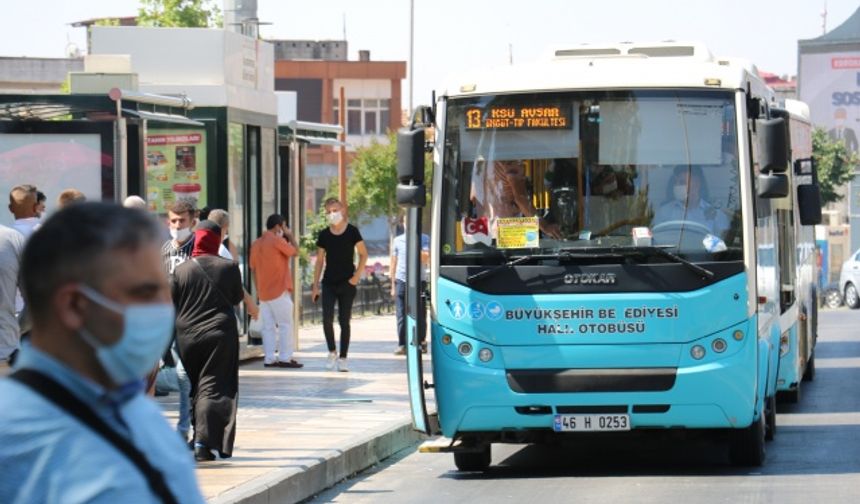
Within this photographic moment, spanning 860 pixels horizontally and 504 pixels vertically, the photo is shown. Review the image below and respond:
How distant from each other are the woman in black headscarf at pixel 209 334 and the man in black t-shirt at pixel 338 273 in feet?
26.6

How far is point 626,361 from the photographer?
39.1 feet

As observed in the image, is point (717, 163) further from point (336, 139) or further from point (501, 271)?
point (336, 139)

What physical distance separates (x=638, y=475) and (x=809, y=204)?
159 inches

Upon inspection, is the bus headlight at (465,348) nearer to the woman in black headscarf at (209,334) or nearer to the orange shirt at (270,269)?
the woman in black headscarf at (209,334)

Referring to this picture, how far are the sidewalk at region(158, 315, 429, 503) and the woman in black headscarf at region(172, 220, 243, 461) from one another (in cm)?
26

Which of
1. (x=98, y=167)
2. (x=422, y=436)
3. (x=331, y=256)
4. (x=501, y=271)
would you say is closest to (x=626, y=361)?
(x=501, y=271)

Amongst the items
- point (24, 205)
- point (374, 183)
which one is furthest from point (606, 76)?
point (374, 183)

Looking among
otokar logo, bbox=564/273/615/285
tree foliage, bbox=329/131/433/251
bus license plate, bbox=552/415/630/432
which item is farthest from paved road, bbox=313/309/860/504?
tree foliage, bbox=329/131/433/251

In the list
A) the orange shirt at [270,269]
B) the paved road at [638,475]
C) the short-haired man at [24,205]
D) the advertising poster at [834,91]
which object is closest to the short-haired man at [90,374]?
the short-haired man at [24,205]

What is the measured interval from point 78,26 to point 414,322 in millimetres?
91861

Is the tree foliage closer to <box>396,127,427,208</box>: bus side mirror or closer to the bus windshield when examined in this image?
the bus windshield

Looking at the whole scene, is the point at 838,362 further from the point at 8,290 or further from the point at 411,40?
the point at 411,40

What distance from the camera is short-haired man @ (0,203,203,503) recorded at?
2857 millimetres

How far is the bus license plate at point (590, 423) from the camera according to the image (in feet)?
39.1
